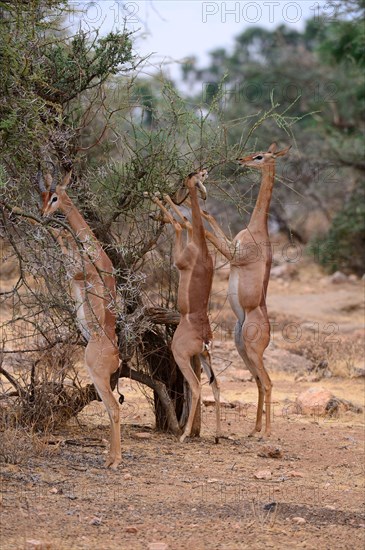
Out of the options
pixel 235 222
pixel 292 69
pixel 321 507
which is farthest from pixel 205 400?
pixel 292 69

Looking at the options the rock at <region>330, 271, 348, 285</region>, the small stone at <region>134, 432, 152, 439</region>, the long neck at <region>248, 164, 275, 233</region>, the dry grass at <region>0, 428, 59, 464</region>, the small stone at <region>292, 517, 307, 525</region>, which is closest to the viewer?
the small stone at <region>292, 517, 307, 525</region>

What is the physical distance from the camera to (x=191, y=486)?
22.5ft

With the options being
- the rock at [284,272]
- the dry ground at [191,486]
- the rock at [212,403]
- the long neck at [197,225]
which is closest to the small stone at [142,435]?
the dry ground at [191,486]

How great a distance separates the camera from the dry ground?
5609mm

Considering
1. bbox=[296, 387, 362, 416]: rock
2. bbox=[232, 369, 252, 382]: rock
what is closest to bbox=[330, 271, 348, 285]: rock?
bbox=[232, 369, 252, 382]: rock

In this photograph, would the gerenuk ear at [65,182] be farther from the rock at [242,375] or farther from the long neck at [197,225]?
the rock at [242,375]

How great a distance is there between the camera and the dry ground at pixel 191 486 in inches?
221

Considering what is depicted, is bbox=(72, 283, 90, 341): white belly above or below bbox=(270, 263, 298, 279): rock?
below

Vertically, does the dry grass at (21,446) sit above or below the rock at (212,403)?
below

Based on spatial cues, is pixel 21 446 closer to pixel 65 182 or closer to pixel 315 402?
pixel 65 182

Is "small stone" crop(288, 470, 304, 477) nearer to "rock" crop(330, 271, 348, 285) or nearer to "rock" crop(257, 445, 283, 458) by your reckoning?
"rock" crop(257, 445, 283, 458)

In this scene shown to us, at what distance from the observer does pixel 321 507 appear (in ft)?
21.4

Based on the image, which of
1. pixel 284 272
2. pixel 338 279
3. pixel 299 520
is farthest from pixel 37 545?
pixel 284 272

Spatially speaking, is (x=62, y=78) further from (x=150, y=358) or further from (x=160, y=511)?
(x=160, y=511)
